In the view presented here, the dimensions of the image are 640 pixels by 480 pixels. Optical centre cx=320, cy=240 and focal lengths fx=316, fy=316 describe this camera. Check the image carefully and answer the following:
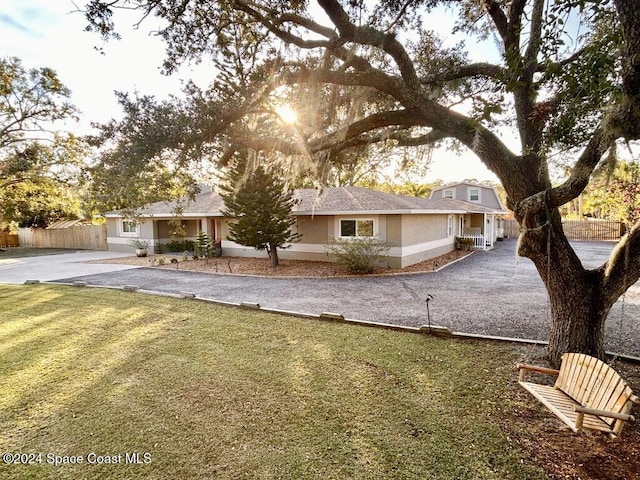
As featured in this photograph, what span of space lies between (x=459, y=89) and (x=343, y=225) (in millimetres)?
9094

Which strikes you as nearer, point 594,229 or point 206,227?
point 206,227

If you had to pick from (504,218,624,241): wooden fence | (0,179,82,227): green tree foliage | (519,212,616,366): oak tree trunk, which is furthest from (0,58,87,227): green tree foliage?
(504,218,624,241): wooden fence

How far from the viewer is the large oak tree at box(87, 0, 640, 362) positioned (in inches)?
125

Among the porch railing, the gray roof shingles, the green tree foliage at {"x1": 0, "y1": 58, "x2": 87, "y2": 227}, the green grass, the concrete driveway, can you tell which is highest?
the green tree foliage at {"x1": 0, "y1": 58, "x2": 87, "y2": 227}

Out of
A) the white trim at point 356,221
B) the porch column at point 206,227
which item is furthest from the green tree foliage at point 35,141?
the white trim at point 356,221

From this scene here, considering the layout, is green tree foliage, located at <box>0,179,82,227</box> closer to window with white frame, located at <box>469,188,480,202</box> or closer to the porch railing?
the porch railing

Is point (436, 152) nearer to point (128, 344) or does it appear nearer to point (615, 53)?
point (615, 53)

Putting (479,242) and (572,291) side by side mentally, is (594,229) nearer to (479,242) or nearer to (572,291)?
(479,242)

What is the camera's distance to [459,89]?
19.2 feet

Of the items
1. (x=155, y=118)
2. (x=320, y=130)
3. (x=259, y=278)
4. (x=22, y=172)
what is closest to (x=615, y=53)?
(x=320, y=130)

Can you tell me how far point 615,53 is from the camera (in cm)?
302

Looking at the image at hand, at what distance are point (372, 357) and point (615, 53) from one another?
4.58 metres

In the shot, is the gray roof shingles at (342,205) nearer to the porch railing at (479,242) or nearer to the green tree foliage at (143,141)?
the porch railing at (479,242)

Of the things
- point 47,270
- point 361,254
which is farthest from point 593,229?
point 47,270
